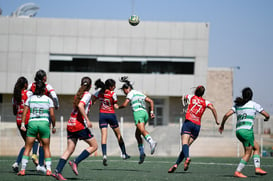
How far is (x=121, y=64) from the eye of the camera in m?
48.0

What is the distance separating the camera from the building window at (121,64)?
157 feet

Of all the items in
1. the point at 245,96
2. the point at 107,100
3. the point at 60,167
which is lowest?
the point at 60,167

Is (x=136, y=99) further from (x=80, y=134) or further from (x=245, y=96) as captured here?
(x=80, y=134)

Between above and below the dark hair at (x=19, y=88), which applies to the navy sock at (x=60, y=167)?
below

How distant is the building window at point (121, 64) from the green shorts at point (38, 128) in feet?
122

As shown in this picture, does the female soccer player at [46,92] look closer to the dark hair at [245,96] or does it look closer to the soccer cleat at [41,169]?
the soccer cleat at [41,169]

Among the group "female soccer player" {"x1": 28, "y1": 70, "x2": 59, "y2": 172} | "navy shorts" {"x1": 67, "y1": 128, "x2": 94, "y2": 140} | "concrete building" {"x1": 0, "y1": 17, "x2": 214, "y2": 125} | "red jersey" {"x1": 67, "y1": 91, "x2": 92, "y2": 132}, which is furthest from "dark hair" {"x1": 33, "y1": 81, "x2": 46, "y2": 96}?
"concrete building" {"x1": 0, "y1": 17, "x2": 214, "y2": 125}

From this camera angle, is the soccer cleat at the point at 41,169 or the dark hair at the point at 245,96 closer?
the soccer cleat at the point at 41,169

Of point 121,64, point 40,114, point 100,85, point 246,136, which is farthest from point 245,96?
point 121,64

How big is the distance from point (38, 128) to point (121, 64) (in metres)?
37.8

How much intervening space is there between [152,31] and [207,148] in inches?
725

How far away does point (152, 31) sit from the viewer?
47812 millimetres

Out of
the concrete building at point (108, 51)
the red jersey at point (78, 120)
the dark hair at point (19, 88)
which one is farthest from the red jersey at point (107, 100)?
the concrete building at point (108, 51)

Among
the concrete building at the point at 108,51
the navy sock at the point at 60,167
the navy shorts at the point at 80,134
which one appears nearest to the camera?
the navy sock at the point at 60,167
